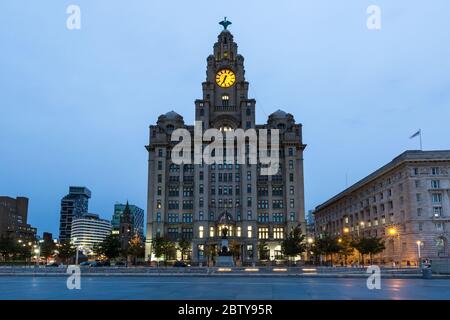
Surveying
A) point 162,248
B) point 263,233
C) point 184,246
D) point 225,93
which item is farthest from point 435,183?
point 225,93

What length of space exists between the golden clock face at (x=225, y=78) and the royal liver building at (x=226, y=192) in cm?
163

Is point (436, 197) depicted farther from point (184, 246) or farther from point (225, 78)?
point (225, 78)

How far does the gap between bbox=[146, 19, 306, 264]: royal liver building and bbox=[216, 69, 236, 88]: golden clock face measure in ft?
5.36

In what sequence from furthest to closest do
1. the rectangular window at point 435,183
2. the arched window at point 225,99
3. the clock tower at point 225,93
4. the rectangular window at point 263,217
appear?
the arched window at point 225,99 < the clock tower at point 225,93 < the rectangular window at point 263,217 < the rectangular window at point 435,183

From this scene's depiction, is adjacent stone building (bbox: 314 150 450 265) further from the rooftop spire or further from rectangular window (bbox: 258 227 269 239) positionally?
the rooftop spire

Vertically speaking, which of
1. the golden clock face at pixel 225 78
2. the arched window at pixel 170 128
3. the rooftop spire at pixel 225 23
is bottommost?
the arched window at pixel 170 128

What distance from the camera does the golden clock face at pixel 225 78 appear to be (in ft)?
434

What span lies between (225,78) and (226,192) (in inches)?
1402

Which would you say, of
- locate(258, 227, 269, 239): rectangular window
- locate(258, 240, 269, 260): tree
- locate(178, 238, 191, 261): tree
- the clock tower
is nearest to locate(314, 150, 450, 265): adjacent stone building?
locate(258, 240, 269, 260): tree

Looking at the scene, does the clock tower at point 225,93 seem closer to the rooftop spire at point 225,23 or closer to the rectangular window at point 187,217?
the rooftop spire at point 225,23

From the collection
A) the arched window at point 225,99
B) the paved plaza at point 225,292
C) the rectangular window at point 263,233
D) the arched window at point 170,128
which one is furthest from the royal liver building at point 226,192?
the paved plaza at point 225,292

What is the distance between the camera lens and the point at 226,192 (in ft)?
407
